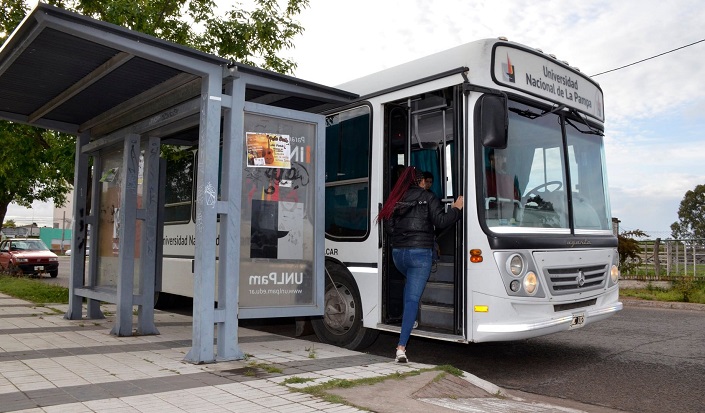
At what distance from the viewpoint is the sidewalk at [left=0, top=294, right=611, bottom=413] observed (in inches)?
179

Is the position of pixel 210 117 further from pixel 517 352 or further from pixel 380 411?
pixel 517 352

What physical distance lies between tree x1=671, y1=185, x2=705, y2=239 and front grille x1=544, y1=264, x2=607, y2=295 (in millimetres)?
51946

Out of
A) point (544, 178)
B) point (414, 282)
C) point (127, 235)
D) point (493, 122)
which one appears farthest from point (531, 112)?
point (127, 235)

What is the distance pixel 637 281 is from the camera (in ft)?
55.0

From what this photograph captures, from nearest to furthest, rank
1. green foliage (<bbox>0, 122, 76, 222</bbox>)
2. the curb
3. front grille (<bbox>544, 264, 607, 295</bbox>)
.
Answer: front grille (<bbox>544, 264, 607, 295</bbox>)
the curb
green foliage (<bbox>0, 122, 76, 222</bbox>)

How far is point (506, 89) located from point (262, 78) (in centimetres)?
260

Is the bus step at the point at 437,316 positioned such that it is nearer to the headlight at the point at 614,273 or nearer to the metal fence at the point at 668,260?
the headlight at the point at 614,273

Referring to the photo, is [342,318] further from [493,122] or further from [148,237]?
[493,122]

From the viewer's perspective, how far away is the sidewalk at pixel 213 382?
4543 millimetres

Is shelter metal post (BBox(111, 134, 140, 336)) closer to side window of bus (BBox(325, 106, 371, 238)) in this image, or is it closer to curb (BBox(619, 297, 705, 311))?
side window of bus (BBox(325, 106, 371, 238))

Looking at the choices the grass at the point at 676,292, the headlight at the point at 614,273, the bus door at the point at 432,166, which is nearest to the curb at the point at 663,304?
the grass at the point at 676,292

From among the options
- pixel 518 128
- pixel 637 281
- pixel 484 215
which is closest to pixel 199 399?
pixel 484 215

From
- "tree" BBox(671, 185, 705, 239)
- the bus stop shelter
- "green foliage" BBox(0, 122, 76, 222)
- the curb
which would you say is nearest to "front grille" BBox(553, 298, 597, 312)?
the bus stop shelter

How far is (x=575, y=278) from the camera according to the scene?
21.7ft
